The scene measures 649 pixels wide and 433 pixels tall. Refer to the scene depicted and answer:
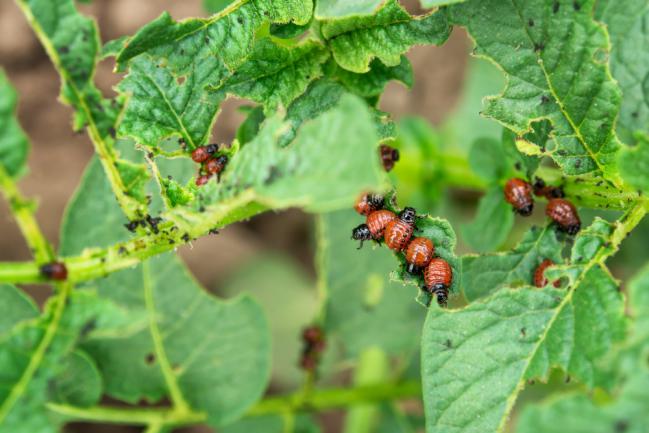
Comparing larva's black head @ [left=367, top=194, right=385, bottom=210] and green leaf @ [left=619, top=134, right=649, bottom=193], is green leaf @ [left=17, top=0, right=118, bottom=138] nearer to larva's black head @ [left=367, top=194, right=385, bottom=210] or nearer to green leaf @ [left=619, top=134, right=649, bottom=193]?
larva's black head @ [left=367, top=194, right=385, bottom=210]

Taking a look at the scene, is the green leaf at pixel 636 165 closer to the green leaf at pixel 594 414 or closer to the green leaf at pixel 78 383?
the green leaf at pixel 594 414

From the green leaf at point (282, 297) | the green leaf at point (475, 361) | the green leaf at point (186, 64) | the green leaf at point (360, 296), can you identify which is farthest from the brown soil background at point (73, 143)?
the green leaf at point (475, 361)

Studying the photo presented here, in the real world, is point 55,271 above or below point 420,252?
above

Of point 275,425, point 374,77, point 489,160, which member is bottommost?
point 275,425

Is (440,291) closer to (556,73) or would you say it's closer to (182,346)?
(556,73)

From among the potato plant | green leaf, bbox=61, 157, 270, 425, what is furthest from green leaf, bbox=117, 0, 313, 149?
green leaf, bbox=61, 157, 270, 425

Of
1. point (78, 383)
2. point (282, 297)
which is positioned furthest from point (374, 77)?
point (282, 297)
